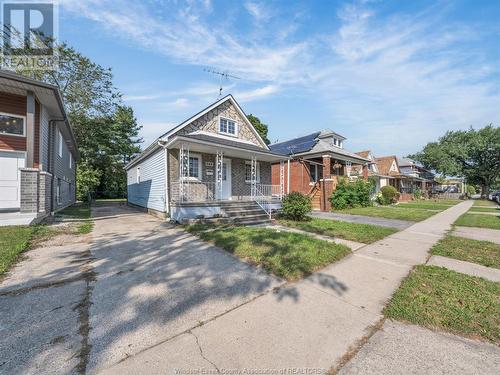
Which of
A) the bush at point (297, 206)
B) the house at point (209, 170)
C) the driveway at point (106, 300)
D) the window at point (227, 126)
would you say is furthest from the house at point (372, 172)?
the driveway at point (106, 300)

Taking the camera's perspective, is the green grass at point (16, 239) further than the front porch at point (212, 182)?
No

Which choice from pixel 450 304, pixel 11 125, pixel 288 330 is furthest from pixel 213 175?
pixel 450 304

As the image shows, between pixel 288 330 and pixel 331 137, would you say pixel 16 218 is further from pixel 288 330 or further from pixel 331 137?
pixel 331 137

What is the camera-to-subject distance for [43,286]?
3646 millimetres

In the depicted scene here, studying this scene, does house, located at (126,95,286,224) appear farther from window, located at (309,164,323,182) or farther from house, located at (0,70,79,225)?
window, located at (309,164,323,182)

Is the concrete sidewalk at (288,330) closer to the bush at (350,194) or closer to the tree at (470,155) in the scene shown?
the bush at (350,194)

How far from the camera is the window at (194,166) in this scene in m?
11.8

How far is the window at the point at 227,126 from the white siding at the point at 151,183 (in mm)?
4165

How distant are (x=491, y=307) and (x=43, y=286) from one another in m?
6.53

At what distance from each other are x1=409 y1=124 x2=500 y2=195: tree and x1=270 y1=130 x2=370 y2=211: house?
29.5 metres

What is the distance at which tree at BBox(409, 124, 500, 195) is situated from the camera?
3609 centimetres

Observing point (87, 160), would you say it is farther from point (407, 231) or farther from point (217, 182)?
point (407, 231)

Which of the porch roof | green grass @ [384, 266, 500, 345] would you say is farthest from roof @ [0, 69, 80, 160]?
green grass @ [384, 266, 500, 345]

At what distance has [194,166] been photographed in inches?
467
